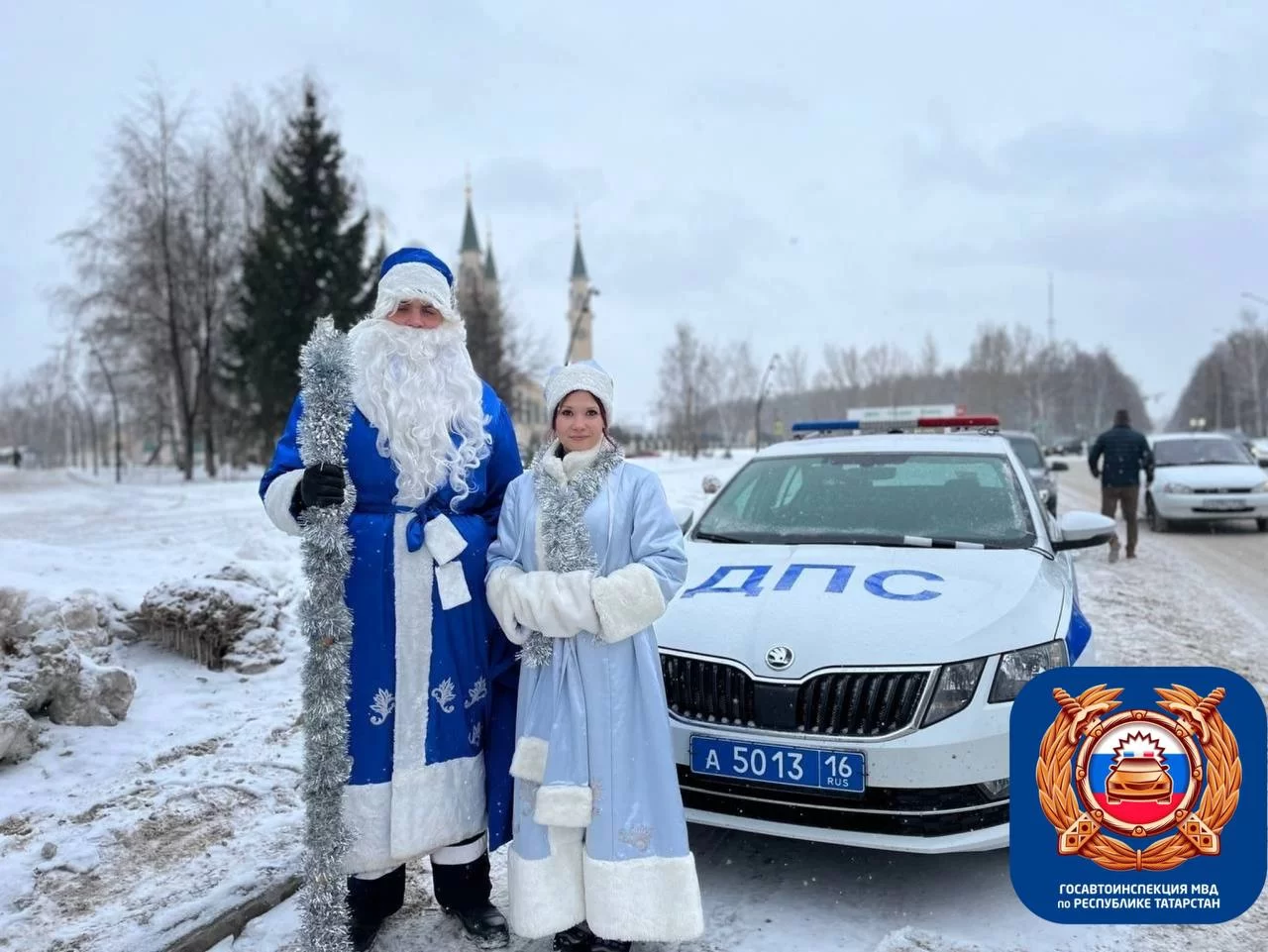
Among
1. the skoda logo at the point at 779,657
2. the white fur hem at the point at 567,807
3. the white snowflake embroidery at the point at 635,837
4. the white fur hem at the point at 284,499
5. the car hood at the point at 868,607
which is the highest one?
the white fur hem at the point at 284,499

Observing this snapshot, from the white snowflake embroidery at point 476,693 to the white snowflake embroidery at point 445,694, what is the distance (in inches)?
1.8

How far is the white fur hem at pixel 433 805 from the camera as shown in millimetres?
2461

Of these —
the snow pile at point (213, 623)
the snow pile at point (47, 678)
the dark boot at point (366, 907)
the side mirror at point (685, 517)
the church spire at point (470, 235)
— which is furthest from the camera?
the church spire at point (470, 235)

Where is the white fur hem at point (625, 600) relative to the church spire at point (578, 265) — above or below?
below

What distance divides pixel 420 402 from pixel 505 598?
2.20 ft

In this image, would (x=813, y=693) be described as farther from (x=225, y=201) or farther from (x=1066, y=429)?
(x=1066, y=429)

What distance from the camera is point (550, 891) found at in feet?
7.74

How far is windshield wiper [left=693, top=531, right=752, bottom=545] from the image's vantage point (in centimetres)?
409

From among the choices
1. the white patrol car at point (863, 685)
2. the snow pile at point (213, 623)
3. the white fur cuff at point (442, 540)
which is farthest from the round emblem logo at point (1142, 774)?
the snow pile at point (213, 623)

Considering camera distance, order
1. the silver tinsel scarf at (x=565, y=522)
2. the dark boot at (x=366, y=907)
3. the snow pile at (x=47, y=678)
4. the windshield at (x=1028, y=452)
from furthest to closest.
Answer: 1. the windshield at (x=1028, y=452)
2. the snow pile at (x=47, y=678)
3. the dark boot at (x=366, y=907)
4. the silver tinsel scarf at (x=565, y=522)

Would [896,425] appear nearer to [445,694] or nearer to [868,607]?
[868,607]

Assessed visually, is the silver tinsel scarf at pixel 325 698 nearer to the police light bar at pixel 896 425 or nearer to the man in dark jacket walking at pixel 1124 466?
the police light bar at pixel 896 425

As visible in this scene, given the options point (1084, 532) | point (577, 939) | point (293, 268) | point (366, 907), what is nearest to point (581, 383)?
point (577, 939)

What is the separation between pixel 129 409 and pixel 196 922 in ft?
171
